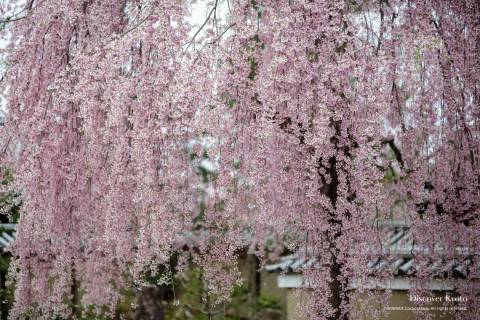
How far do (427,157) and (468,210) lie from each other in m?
0.48

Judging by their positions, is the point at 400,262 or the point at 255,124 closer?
the point at 255,124

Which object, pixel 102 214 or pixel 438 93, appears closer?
pixel 438 93

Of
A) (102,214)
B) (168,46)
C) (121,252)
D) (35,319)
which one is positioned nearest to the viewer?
(168,46)

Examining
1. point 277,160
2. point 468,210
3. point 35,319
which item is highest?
point 277,160

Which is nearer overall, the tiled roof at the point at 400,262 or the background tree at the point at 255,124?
the background tree at the point at 255,124

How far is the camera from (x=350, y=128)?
383 cm

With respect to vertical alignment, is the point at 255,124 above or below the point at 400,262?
above

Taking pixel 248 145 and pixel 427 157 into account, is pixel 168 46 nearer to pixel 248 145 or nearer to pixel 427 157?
pixel 248 145

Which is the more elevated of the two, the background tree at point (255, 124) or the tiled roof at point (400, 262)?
the background tree at point (255, 124)

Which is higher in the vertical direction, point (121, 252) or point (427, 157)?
point (427, 157)

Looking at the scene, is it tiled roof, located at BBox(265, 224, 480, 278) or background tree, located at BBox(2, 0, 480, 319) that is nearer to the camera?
background tree, located at BBox(2, 0, 480, 319)

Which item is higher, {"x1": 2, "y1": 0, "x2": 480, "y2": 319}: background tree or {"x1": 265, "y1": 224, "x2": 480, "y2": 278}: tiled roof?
{"x1": 2, "y1": 0, "x2": 480, "y2": 319}: background tree

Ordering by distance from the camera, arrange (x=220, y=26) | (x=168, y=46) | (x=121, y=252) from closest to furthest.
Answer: (x=168, y=46) → (x=220, y=26) → (x=121, y=252)

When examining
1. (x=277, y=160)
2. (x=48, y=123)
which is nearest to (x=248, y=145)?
(x=277, y=160)
